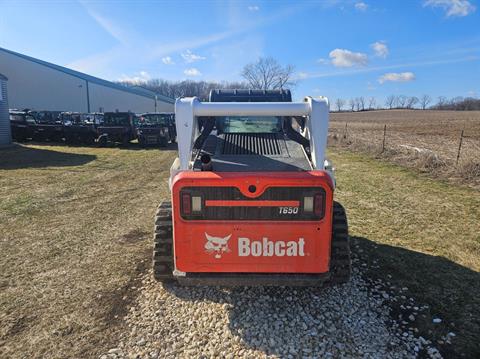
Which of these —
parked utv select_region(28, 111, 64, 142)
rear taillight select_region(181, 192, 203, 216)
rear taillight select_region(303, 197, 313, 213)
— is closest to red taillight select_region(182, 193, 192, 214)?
rear taillight select_region(181, 192, 203, 216)

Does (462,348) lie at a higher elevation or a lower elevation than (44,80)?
lower

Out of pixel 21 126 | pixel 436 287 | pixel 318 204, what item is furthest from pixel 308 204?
pixel 21 126

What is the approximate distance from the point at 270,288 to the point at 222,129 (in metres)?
2.20

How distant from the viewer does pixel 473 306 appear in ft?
12.0

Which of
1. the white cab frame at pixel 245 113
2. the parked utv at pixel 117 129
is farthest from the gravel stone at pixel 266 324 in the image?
the parked utv at pixel 117 129

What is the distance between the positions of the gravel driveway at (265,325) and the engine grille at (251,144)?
1.56m

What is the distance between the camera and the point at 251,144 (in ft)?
14.7

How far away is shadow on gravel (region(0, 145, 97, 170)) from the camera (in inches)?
520

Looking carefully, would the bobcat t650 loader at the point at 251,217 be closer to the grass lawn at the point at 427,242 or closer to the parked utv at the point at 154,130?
the grass lawn at the point at 427,242

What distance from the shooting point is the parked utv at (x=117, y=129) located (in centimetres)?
1983

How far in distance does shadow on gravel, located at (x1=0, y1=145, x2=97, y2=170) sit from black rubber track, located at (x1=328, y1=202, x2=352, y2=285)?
12.0 meters

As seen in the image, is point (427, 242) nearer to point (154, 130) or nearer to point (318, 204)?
point (318, 204)

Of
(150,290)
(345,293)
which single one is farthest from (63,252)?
(345,293)

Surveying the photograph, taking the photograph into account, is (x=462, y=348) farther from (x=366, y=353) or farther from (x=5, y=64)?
(x=5, y=64)
